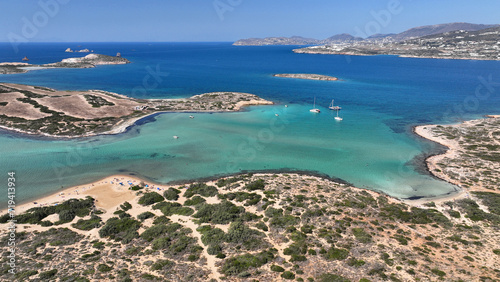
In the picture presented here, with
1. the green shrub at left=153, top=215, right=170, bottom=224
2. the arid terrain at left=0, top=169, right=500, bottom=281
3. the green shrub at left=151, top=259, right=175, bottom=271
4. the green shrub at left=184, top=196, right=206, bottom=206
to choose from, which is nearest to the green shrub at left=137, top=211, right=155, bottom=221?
the arid terrain at left=0, top=169, right=500, bottom=281

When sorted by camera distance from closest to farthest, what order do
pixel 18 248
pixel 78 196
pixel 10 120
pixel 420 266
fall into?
pixel 420 266, pixel 18 248, pixel 78 196, pixel 10 120

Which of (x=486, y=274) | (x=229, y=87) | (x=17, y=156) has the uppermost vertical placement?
(x=229, y=87)

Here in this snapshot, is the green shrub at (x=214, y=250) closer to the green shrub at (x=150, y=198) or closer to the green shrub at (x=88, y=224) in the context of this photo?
the green shrub at (x=150, y=198)

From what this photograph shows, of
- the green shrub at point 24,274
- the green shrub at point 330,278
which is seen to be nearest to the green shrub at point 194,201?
the green shrub at point 24,274

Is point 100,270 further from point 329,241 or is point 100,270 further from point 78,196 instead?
point 329,241

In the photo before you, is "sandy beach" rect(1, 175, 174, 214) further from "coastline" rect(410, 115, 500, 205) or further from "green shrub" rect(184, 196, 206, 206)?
"coastline" rect(410, 115, 500, 205)

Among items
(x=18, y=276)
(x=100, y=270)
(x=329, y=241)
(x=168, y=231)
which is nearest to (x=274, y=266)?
(x=329, y=241)
